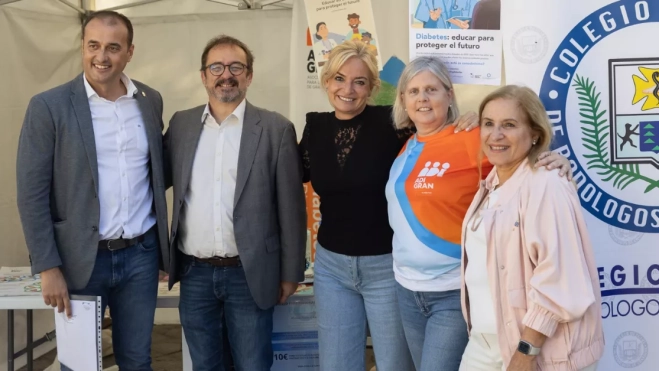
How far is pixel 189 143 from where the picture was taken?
2.45 meters

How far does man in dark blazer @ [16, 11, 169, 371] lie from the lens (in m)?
2.24

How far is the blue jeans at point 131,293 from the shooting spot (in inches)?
92.4

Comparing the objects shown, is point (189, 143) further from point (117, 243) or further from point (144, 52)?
point (144, 52)

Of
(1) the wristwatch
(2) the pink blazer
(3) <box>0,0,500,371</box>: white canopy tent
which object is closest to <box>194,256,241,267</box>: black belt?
(2) the pink blazer

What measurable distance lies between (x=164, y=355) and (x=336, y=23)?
2.82m

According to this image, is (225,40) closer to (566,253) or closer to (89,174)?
(89,174)

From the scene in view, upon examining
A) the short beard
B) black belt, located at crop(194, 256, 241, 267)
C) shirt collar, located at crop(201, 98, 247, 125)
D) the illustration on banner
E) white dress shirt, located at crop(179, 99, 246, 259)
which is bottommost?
black belt, located at crop(194, 256, 241, 267)

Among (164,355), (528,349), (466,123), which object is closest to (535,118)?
(466,123)

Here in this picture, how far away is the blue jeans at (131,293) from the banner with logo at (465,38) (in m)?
1.27

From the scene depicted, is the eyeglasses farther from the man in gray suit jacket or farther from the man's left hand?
the man's left hand

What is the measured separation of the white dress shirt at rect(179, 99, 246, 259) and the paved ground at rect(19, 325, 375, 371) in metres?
2.16

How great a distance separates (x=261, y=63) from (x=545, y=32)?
2836 mm

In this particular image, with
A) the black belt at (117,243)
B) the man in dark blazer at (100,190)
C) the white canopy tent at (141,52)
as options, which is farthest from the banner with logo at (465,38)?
the white canopy tent at (141,52)

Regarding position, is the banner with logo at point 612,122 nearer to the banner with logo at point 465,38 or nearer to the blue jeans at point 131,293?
the banner with logo at point 465,38
